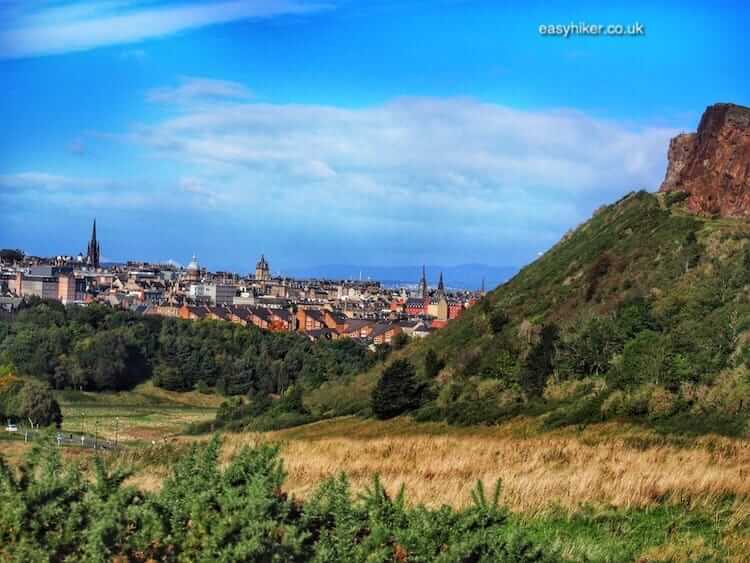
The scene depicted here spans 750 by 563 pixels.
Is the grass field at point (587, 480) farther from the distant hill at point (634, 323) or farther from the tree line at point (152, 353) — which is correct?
the tree line at point (152, 353)

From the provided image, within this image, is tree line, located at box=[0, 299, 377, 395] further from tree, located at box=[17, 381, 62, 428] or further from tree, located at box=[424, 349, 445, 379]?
tree, located at box=[424, 349, 445, 379]

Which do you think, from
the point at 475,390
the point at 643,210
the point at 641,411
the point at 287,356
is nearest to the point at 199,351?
the point at 287,356

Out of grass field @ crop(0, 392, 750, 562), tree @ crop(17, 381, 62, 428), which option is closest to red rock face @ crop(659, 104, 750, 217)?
grass field @ crop(0, 392, 750, 562)

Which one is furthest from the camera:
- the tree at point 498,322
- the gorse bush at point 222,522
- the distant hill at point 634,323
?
the tree at point 498,322

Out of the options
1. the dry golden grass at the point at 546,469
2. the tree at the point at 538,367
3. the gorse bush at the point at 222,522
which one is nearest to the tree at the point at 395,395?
the tree at the point at 538,367

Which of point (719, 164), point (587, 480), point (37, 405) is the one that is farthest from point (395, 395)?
point (37, 405)

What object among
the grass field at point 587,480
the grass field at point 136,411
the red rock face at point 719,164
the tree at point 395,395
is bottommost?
the grass field at point 136,411
